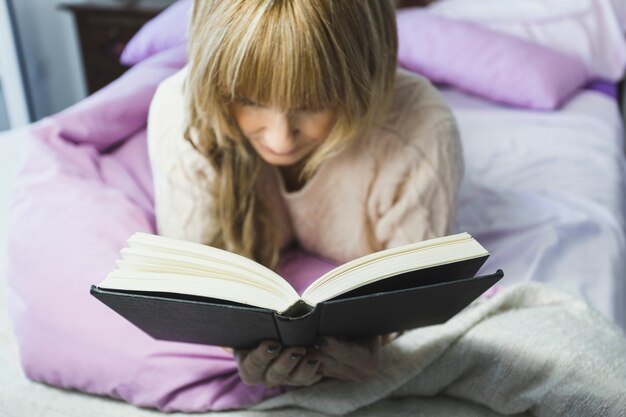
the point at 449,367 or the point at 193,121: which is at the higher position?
the point at 193,121

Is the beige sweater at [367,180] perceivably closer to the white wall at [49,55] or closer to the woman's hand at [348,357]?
the woman's hand at [348,357]

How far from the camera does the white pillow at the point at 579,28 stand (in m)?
1.70

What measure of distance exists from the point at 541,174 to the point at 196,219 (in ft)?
2.40

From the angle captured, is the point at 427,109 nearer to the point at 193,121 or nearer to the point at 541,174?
the point at 193,121

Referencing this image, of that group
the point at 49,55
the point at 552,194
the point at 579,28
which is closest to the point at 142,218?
the point at 552,194

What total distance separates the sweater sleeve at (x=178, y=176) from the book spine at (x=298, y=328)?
1.10ft

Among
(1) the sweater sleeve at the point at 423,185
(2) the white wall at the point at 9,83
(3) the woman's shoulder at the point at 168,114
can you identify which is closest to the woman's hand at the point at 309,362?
(1) the sweater sleeve at the point at 423,185

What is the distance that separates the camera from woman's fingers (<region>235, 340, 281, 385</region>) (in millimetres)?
633

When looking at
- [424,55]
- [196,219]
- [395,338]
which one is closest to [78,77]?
[424,55]

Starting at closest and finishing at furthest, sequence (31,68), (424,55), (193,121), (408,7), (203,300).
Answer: (203,300) → (193,121) → (424,55) → (408,7) → (31,68)

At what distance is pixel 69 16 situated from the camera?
8.23 ft

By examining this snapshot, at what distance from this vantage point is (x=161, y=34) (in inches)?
68.2

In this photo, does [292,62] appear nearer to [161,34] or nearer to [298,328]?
[298,328]

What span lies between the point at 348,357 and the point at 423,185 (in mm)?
306
